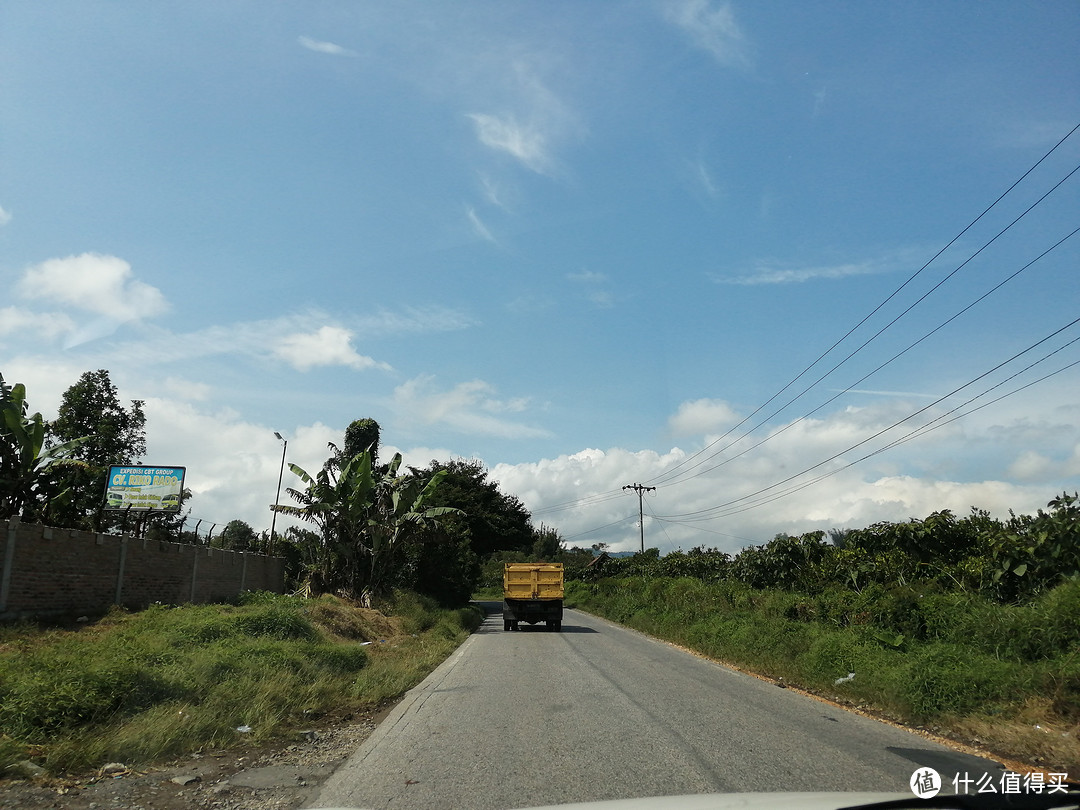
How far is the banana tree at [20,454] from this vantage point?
55.4 feet

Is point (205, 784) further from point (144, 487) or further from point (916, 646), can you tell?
point (144, 487)

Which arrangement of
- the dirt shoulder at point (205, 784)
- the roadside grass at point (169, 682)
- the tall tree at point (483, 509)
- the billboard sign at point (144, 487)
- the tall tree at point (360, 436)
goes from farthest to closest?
the tall tree at point (483, 509) < the tall tree at point (360, 436) < the billboard sign at point (144, 487) < the roadside grass at point (169, 682) < the dirt shoulder at point (205, 784)

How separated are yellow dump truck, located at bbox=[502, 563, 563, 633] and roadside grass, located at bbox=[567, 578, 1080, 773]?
28.7ft

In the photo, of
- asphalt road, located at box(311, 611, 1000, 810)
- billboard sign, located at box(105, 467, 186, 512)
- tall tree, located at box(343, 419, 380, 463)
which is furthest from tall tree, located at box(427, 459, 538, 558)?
asphalt road, located at box(311, 611, 1000, 810)

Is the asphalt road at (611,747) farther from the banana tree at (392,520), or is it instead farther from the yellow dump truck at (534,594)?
the yellow dump truck at (534,594)

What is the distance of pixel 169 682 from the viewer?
8.76 m

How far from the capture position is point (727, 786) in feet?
19.6

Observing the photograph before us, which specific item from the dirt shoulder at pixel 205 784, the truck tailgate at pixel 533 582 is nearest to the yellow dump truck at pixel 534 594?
the truck tailgate at pixel 533 582

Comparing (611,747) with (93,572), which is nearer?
(611,747)

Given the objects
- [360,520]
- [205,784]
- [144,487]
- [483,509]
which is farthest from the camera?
[483,509]

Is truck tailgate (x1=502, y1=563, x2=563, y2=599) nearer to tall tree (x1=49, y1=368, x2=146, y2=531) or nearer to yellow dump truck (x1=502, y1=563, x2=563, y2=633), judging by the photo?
yellow dump truck (x1=502, y1=563, x2=563, y2=633)

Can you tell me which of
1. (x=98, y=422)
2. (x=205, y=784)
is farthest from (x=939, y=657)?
(x=98, y=422)

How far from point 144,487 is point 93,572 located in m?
6.68

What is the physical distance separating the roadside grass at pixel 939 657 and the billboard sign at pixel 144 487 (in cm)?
1593
